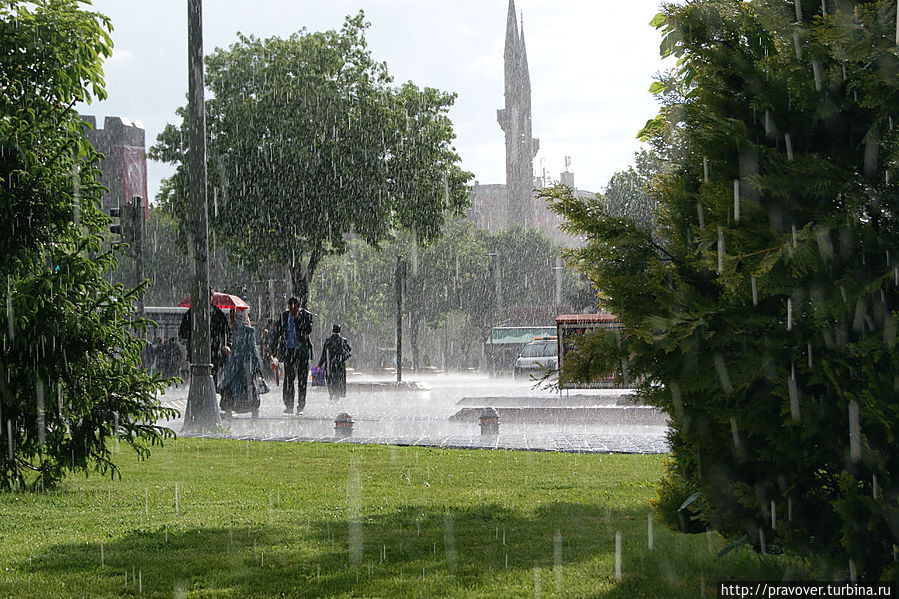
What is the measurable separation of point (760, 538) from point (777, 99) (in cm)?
190

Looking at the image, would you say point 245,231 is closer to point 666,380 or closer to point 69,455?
Answer: point 69,455

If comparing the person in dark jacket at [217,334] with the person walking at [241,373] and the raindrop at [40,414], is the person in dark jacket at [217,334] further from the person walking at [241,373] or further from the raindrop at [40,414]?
the raindrop at [40,414]

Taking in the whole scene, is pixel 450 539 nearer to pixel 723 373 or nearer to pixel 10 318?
pixel 723 373

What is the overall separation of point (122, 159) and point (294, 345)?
20.7 m

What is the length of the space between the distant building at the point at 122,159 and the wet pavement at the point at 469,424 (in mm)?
11474

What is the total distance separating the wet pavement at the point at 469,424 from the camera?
12.7m

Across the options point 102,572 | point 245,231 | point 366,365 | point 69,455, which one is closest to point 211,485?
point 69,455

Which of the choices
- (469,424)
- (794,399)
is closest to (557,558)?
(794,399)

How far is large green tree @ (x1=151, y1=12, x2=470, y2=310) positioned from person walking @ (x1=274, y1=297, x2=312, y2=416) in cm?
1520

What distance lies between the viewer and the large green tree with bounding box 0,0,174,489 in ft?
25.3

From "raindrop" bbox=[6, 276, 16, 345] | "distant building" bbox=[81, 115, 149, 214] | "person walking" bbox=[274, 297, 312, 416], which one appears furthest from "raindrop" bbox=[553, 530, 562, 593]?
"distant building" bbox=[81, 115, 149, 214]

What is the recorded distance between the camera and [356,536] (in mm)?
6059

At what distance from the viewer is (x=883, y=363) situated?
382 centimetres

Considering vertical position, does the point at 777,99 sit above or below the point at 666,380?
above
